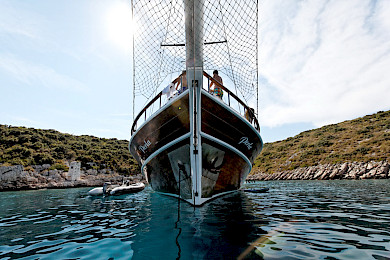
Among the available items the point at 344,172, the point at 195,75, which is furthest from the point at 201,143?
the point at 344,172

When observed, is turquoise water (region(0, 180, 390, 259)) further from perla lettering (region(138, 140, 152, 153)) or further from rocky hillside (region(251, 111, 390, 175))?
rocky hillside (region(251, 111, 390, 175))

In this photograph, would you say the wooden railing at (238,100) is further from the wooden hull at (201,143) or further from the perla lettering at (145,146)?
the perla lettering at (145,146)

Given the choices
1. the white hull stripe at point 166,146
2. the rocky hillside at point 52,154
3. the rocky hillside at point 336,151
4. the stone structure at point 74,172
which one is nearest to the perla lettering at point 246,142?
the white hull stripe at point 166,146

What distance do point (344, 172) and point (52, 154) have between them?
49506 mm

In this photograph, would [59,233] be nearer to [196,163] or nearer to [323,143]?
[196,163]

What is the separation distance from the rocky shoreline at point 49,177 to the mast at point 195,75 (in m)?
29.2

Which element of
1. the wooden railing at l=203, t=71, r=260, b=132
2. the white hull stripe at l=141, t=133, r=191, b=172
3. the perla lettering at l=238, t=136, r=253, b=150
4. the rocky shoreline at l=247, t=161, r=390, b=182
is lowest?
the rocky shoreline at l=247, t=161, r=390, b=182

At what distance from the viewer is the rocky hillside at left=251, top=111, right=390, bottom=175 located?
113 ft

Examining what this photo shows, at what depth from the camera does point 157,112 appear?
6320 millimetres

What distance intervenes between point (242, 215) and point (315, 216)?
174cm

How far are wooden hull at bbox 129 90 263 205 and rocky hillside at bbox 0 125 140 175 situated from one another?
30842mm

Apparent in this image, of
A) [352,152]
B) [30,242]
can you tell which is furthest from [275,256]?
[352,152]

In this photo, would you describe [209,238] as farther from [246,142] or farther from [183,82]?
[183,82]

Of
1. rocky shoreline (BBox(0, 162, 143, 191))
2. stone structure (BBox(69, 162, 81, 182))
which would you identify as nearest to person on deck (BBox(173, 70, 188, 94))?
rocky shoreline (BBox(0, 162, 143, 191))
